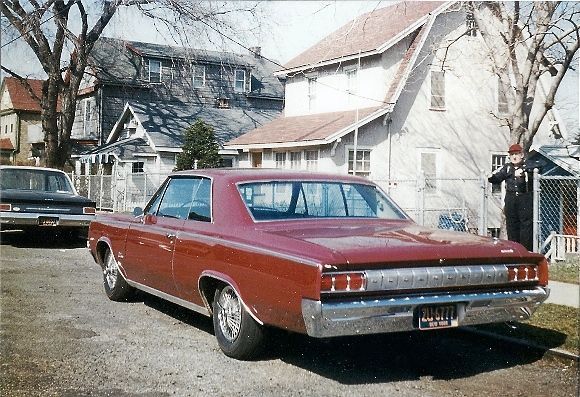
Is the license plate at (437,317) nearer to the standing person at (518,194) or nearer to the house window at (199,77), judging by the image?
the standing person at (518,194)

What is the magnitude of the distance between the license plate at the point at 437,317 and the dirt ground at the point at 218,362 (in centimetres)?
46

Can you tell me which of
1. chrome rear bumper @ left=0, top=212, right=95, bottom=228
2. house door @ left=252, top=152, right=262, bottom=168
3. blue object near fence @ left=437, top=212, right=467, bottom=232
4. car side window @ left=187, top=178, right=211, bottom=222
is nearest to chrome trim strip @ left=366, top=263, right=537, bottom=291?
car side window @ left=187, top=178, right=211, bottom=222

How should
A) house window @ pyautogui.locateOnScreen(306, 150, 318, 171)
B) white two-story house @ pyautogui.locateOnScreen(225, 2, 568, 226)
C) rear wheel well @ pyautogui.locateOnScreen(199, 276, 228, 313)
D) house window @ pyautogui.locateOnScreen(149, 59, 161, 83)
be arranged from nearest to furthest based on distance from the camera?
rear wheel well @ pyautogui.locateOnScreen(199, 276, 228, 313) < white two-story house @ pyautogui.locateOnScreen(225, 2, 568, 226) < house window @ pyautogui.locateOnScreen(306, 150, 318, 171) < house window @ pyautogui.locateOnScreen(149, 59, 161, 83)

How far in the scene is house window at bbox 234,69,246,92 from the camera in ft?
134

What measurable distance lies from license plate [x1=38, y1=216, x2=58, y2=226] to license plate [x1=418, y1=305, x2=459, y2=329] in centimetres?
998

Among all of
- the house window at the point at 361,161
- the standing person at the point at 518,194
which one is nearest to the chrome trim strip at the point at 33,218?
the standing person at the point at 518,194

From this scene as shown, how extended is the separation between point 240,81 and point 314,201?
117 feet

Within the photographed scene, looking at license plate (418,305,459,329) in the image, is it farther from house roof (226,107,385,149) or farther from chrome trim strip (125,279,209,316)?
house roof (226,107,385,149)

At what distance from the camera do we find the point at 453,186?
24094 mm

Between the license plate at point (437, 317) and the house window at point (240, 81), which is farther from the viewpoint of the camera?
the house window at point (240, 81)

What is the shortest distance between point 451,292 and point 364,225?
110 centimetres

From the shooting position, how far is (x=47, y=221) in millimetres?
13164

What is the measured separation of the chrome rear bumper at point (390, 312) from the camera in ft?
14.6

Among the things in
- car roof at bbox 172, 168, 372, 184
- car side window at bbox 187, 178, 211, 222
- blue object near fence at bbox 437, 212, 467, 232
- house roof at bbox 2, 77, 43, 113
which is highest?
house roof at bbox 2, 77, 43, 113
